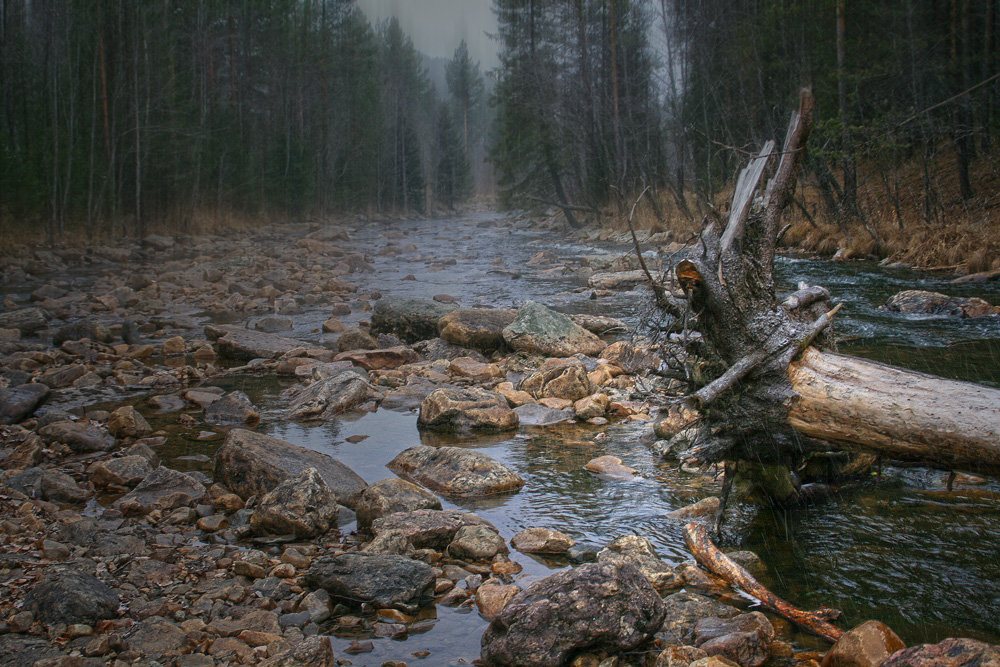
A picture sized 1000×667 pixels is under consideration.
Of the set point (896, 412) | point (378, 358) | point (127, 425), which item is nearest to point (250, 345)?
point (378, 358)

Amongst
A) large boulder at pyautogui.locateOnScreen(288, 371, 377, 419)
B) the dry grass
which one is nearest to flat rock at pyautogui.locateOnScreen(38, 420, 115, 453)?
large boulder at pyautogui.locateOnScreen(288, 371, 377, 419)

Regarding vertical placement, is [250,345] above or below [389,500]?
above

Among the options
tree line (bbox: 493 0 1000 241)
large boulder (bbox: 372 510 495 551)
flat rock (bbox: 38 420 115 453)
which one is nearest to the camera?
large boulder (bbox: 372 510 495 551)

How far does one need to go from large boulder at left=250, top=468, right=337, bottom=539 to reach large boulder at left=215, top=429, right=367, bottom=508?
0.96ft

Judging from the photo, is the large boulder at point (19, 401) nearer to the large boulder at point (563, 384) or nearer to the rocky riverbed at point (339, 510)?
the rocky riverbed at point (339, 510)

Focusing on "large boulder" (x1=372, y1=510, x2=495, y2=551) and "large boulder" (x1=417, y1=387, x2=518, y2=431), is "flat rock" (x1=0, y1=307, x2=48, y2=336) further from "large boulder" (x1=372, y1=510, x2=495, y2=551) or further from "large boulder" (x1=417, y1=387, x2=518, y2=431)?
"large boulder" (x1=372, y1=510, x2=495, y2=551)

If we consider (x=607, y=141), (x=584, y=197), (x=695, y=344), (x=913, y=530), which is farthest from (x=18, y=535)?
(x=584, y=197)

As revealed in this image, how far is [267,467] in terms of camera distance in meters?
4.52

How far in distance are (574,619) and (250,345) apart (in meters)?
7.02

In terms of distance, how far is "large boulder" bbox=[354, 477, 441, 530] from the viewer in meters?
4.14

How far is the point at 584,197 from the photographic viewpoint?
3142 centimetres

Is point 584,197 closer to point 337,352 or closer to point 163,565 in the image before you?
point 337,352

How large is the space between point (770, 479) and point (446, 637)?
214 centimetres

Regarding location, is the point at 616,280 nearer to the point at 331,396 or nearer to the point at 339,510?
the point at 331,396
